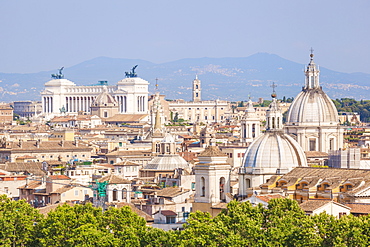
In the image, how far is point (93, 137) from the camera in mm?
126812

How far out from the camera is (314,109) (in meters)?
77.4

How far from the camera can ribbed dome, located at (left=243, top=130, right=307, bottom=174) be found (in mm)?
50125

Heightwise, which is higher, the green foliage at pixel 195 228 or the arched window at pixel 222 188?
the arched window at pixel 222 188

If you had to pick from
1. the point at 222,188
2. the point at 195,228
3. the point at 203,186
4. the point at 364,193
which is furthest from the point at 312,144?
the point at 195,228

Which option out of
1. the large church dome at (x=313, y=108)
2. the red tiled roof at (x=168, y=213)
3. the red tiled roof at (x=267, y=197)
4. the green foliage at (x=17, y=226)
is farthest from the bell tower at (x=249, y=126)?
the green foliage at (x=17, y=226)

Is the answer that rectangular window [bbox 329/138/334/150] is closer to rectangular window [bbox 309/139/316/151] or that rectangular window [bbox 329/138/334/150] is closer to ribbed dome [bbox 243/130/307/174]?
rectangular window [bbox 309/139/316/151]

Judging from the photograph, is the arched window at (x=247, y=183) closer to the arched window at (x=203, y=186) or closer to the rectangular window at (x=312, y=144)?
the arched window at (x=203, y=186)

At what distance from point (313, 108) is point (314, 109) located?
112mm

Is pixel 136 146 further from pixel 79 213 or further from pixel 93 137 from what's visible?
pixel 79 213

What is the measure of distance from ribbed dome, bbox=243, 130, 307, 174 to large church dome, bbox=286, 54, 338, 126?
1056 inches

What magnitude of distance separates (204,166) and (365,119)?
13518 cm

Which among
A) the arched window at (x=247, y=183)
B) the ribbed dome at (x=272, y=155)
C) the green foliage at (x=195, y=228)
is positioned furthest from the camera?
the arched window at (x=247, y=183)

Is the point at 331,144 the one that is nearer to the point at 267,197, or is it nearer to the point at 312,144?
the point at 312,144

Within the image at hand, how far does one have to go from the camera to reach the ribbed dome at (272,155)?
1973 inches
